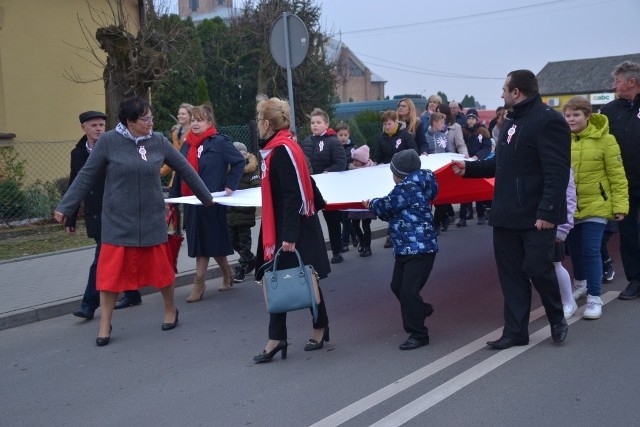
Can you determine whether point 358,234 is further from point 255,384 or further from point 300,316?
point 255,384

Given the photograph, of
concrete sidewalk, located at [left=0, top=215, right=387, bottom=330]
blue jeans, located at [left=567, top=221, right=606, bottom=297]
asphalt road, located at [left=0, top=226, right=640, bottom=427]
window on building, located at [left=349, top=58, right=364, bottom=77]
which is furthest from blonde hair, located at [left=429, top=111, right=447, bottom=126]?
window on building, located at [left=349, top=58, right=364, bottom=77]

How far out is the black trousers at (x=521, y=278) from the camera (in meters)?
5.73

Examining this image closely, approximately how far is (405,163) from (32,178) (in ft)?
34.1

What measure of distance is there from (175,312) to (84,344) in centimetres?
84

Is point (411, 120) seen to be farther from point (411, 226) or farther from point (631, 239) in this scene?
point (411, 226)

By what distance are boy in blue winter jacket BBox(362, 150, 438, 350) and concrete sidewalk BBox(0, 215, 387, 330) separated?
3787 mm

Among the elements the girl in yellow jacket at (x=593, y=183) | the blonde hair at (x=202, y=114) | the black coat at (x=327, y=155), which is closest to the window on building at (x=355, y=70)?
the black coat at (x=327, y=155)

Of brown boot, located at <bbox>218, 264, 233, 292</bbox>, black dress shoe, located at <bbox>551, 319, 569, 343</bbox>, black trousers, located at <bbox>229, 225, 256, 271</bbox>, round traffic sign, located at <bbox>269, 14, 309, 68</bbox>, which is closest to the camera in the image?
black dress shoe, located at <bbox>551, 319, 569, 343</bbox>

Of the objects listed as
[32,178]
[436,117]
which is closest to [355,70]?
[32,178]

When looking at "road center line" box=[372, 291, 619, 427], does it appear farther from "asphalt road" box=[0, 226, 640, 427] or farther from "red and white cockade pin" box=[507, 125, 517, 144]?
"red and white cockade pin" box=[507, 125, 517, 144]

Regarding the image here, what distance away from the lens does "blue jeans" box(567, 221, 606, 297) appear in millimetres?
6875

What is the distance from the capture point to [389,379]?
5488 millimetres

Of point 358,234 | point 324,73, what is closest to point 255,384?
point 358,234

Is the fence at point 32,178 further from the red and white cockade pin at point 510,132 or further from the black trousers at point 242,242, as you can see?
the red and white cockade pin at point 510,132
